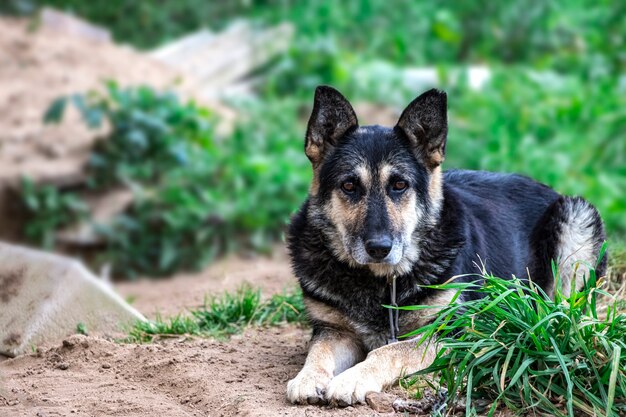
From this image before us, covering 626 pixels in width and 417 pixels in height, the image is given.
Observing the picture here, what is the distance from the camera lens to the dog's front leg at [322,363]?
15.8ft

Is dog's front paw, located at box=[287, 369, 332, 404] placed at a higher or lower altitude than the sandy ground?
higher

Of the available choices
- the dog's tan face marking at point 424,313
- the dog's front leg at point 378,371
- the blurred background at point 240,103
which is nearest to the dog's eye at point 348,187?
the dog's tan face marking at point 424,313

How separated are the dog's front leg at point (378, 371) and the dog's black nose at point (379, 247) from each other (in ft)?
1.74

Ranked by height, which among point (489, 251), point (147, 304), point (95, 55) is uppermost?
point (95, 55)

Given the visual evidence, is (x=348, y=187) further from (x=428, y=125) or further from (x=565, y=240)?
(x=565, y=240)

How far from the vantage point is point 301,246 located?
19.3ft

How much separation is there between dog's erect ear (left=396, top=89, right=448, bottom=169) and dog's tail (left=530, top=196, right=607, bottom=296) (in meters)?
1.29

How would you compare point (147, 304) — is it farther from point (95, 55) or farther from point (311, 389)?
point (95, 55)

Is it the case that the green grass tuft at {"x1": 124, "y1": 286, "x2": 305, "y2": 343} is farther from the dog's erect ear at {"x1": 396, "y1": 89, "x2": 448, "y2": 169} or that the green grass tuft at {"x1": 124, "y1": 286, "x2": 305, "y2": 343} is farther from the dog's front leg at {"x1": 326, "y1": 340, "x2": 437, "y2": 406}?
the dog's erect ear at {"x1": 396, "y1": 89, "x2": 448, "y2": 169}

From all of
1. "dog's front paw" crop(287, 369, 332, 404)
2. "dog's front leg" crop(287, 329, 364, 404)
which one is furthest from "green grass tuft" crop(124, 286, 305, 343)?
"dog's front paw" crop(287, 369, 332, 404)

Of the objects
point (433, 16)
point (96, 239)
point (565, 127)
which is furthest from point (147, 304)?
point (433, 16)

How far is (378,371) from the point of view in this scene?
503cm

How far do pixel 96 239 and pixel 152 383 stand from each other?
5952 mm

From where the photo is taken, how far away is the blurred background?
1092 cm
